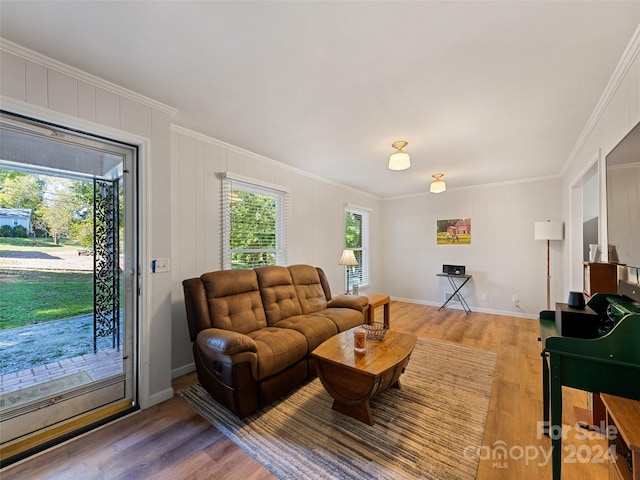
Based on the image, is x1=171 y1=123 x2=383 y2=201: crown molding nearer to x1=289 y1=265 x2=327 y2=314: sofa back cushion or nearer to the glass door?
the glass door

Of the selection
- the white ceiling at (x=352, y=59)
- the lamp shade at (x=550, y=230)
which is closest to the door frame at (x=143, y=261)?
the white ceiling at (x=352, y=59)

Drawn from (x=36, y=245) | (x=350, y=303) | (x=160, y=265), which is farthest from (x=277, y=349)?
(x=36, y=245)

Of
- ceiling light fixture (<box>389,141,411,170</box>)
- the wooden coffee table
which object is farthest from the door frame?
ceiling light fixture (<box>389,141,411,170</box>)

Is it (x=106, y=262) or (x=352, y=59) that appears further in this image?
(x=106, y=262)

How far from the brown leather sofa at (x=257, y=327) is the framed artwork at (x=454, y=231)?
9.65 ft

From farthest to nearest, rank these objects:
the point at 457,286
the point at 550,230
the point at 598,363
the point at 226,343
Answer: the point at 457,286 → the point at 550,230 → the point at 226,343 → the point at 598,363

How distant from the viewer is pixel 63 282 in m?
1.94

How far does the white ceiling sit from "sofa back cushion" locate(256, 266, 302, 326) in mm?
1564

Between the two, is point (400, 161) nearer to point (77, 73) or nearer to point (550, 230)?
point (77, 73)

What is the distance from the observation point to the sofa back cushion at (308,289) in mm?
3328

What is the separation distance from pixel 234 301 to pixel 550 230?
472cm

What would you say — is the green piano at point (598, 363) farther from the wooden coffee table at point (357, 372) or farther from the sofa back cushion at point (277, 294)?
the sofa back cushion at point (277, 294)

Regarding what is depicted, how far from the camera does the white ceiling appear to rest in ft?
4.47

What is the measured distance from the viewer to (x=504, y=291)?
4.91 metres
